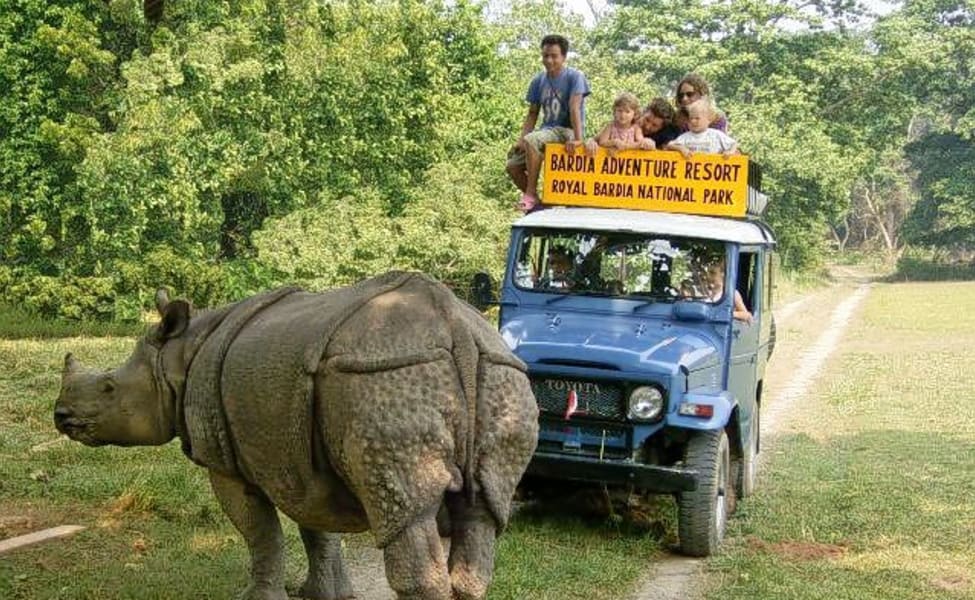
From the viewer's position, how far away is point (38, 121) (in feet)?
79.6

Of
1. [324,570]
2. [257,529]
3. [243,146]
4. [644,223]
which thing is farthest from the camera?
[243,146]

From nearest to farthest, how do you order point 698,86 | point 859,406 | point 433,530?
point 433,530
point 698,86
point 859,406

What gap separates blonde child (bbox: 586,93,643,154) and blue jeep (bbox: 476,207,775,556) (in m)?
0.57

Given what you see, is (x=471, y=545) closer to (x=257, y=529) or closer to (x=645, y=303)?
(x=257, y=529)

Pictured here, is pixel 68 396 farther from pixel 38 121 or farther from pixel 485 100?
pixel 485 100

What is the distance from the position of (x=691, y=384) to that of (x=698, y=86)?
288cm

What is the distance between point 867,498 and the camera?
10.5 meters

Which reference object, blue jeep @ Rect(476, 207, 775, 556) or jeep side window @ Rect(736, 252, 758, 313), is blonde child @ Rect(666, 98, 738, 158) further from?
jeep side window @ Rect(736, 252, 758, 313)

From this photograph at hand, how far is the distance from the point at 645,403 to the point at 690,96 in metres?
3.04

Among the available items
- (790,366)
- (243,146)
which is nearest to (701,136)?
(790,366)

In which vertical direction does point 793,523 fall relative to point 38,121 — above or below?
below

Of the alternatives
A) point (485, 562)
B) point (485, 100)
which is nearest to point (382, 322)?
point (485, 562)

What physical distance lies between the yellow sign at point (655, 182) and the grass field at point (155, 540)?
2.38 meters

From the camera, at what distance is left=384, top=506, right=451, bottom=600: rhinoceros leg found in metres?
5.01
